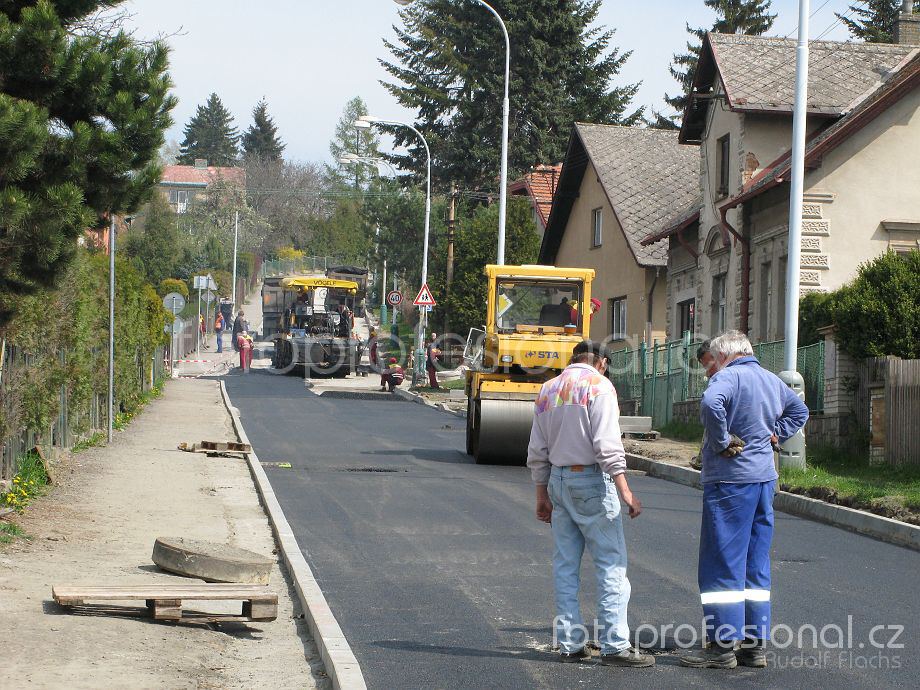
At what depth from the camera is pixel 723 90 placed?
2798cm

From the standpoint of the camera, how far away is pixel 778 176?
2402cm

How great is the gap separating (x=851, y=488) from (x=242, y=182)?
97465 millimetres

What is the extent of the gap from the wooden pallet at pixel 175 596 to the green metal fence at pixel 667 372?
14.0m

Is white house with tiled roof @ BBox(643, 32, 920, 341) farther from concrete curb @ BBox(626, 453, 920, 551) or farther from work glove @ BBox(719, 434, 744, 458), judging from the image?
work glove @ BBox(719, 434, 744, 458)

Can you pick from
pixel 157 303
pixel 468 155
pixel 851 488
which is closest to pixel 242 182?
pixel 468 155

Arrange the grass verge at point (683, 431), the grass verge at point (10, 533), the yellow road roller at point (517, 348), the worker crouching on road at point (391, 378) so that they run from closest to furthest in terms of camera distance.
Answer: the grass verge at point (10, 533), the yellow road roller at point (517, 348), the grass verge at point (683, 431), the worker crouching on road at point (391, 378)

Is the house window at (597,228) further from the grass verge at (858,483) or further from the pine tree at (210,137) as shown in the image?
the pine tree at (210,137)

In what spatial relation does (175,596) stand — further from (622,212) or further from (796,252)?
(622,212)

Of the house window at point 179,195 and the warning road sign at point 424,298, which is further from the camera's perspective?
the house window at point 179,195

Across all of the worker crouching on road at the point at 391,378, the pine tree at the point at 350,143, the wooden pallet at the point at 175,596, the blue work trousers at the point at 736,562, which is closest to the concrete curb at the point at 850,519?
the blue work trousers at the point at 736,562

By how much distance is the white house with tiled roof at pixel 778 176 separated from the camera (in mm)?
24641

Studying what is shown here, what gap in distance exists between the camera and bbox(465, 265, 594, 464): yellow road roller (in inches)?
750

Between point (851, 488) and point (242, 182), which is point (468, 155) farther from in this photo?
point (242, 182)

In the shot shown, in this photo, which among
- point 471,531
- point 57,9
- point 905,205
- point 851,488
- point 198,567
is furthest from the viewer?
point 905,205
